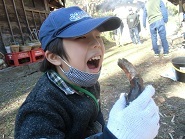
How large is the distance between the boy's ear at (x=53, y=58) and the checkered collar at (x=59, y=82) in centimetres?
8

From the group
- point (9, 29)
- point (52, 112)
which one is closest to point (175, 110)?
point (52, 112)

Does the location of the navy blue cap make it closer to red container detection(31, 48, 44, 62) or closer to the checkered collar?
the checkered collar

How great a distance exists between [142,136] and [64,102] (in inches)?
21.9

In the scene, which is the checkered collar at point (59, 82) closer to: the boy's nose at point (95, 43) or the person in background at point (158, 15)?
the boy's nose at point (95, 43)

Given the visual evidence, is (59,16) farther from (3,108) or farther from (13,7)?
(13,7)

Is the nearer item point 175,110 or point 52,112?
point 52,112

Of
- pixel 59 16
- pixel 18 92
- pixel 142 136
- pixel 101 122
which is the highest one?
pixel 59 16

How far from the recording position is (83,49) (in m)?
1.41

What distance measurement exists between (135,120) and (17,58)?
24.0ft

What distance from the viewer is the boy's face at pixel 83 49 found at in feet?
4.63

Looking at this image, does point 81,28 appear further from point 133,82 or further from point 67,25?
point 133,82

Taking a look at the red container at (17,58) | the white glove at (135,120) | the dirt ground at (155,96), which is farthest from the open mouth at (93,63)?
the red container at (17,58)

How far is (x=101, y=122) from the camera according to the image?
193 centimetres

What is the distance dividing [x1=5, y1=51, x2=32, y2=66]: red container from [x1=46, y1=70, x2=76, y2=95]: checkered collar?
6.63 m
